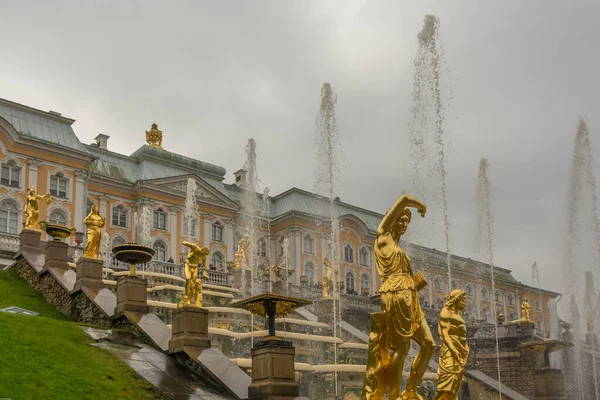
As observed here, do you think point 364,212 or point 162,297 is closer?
point 162,297

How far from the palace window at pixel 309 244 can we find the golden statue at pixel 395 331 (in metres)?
48.4

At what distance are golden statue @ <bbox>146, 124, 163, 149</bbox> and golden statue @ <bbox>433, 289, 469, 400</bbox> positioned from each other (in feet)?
147

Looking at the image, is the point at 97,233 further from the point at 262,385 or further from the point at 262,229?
the point at 262,229

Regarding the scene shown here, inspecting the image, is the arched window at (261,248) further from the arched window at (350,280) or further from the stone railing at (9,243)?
the stone railing at (9,243)

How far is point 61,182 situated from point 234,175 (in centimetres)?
2233

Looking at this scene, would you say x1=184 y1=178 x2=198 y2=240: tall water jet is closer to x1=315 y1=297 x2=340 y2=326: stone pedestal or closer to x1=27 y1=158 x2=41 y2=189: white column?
x1=27 y1=158 x2=41 y2=189: white column

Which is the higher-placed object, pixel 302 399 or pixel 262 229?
pixel 262 229

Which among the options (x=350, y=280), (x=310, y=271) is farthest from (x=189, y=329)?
(x=350, y=280)

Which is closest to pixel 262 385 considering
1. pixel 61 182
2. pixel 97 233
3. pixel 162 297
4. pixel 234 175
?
pixel 97 233

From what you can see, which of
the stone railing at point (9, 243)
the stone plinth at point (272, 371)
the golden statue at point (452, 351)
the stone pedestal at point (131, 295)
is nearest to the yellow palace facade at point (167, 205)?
the stone railing at point (9, 243)

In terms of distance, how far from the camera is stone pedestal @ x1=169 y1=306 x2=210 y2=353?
15.5 metres

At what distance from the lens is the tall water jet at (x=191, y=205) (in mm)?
51062

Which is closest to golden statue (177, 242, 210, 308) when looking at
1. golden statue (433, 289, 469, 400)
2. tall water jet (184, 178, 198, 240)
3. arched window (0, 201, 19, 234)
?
golden statue (433, 289, 469, 400)

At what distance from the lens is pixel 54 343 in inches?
542
